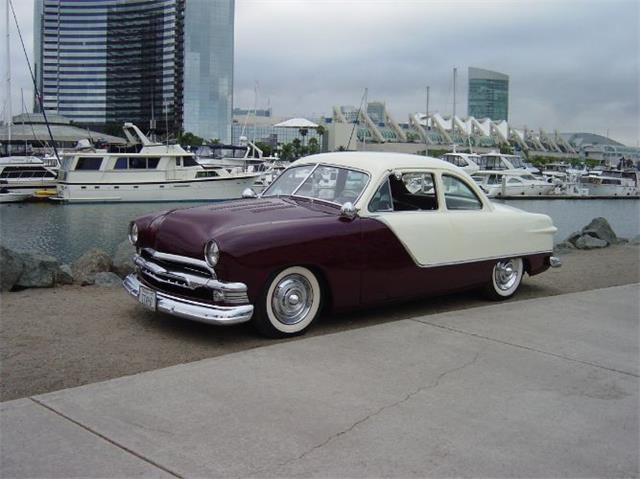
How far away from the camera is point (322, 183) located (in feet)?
24.6

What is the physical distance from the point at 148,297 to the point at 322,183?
86.1 inches

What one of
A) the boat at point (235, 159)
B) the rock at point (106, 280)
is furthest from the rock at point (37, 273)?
the boat at point (235, 159)

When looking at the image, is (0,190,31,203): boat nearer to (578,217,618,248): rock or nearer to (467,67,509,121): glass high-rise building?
(578,217,618,248): rock

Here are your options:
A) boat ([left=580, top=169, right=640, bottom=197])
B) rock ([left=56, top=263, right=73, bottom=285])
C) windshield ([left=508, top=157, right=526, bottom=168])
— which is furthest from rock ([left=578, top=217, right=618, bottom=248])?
windshield ([left=508, top=157, right=526, bottom=168])

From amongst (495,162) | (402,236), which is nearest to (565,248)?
(402,236)

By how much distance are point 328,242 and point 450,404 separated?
2145mm

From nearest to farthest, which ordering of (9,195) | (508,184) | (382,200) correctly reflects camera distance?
1. (382,200)
2. (9,195)
3. (508,184)

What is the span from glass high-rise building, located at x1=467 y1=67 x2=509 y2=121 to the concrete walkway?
166404 millimetres

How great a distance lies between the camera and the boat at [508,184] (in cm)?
5098

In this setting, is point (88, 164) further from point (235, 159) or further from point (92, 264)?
point (92, 264)

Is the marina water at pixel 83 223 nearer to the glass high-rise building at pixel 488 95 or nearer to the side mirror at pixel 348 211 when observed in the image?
the side mirror at pixel 348 211

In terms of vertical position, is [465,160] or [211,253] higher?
[465,160]

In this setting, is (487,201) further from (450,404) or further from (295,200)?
(450,404)

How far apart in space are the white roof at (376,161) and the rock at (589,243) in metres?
9.15
